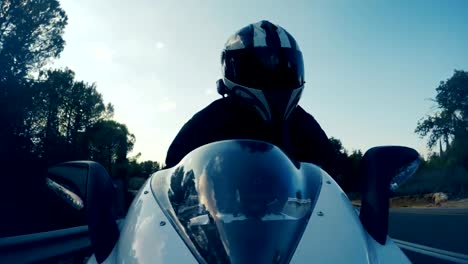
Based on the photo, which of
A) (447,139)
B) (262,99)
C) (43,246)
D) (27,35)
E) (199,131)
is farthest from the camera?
(447,139)

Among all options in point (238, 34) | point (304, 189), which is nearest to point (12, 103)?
point (238, 34)

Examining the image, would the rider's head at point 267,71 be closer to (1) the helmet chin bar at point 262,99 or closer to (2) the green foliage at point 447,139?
(1) the helmet chin bar at point 262,99

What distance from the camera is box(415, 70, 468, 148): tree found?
68.1m

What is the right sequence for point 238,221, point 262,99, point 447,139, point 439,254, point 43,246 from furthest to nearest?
point 447,139 < point 439,254 < point 43,246 < point 262,99 < point 238,221

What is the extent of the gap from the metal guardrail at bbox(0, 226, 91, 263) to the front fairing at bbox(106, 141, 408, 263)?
116 inches

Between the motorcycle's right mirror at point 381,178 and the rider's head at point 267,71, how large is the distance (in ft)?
4.36

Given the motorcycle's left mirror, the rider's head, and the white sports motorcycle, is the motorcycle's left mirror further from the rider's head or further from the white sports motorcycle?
the rider's head

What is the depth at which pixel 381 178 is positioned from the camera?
221 centimetres

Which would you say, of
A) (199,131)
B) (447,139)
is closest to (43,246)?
(199,131)

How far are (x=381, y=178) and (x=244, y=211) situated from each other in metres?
0.83

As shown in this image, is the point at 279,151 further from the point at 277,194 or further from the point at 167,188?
the point at 167,188

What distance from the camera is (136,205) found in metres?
2.28

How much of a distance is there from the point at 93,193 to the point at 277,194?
921 mm

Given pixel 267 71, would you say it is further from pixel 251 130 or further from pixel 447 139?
pixel 447 139
